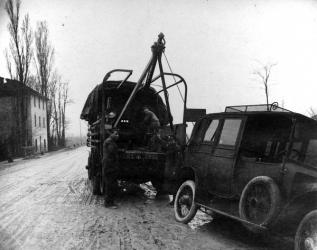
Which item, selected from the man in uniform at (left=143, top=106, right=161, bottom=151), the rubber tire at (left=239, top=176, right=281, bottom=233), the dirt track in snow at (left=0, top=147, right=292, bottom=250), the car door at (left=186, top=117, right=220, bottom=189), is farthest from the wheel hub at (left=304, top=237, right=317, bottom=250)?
the man in uniform at (left=143, top=106, right=161, bottom=151)

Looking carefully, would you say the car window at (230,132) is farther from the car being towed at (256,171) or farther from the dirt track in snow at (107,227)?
the dirt track in snow at (107,227)

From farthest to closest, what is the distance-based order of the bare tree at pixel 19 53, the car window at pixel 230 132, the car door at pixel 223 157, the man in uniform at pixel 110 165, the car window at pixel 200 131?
the bare tree at pixel 19 53
the man in uniform at pixel 110 165
the car window at pixel 200 131
the car window at pixel 230 132
the car door at pixel 223 157

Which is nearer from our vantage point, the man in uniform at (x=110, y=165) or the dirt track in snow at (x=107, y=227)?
the dirt track in snow at (x=107, y=227)

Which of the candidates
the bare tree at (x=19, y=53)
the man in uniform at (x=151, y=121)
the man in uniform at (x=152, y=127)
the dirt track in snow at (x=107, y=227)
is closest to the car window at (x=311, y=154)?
the dirt track in snow at (x=107, y=227)

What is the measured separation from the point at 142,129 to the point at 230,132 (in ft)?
15.7

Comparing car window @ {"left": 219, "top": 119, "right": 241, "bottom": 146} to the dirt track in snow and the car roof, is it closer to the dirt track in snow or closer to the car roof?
the car roof

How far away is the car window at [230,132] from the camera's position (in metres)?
5.65

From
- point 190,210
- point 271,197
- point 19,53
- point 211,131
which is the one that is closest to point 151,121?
point 211,131

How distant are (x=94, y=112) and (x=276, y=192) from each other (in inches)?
278

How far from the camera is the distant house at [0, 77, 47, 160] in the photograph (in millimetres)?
25594

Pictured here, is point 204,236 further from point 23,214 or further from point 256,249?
point 23,214

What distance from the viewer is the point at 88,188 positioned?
10703 mm

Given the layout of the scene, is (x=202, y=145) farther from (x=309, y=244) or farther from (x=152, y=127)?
(x=152, y=127)

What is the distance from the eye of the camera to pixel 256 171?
4996mm
